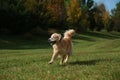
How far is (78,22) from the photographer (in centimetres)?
8431

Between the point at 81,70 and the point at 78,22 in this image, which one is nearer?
the point at 81,70

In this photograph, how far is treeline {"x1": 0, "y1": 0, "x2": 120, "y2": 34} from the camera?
56.4 m

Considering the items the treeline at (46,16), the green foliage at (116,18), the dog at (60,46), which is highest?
the dog at (60,46)

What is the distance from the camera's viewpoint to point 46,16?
64500 millimetres

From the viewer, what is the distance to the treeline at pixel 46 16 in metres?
56.4

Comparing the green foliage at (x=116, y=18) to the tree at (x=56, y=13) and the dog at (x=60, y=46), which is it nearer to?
the tree at (x=56, y=13)

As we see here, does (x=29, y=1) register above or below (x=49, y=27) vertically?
above

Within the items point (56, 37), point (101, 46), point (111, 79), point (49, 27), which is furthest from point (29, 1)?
point (111, 79)

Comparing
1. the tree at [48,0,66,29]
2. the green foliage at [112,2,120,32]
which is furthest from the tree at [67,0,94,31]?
the green foliage at [112,2,120,32]

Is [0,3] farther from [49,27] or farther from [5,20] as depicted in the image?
[49,27]

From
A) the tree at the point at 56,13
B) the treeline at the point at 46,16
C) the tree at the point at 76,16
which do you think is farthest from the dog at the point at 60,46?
the tree at the point at 76,16

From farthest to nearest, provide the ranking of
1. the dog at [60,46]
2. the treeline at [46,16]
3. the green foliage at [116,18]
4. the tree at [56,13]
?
the green foliage at [116,18], the tree at [56,13], the treeline at [46,16], the dog at [60,46]

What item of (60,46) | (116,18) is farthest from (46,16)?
(116,18)

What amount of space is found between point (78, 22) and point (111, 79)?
74.2 metres
